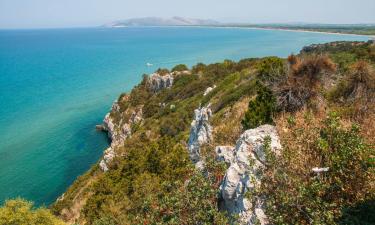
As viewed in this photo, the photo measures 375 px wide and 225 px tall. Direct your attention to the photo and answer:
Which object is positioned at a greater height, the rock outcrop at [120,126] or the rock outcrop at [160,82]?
the rock outcrop at [160,82]

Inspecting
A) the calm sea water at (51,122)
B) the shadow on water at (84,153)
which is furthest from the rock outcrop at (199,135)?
the shadow on water at (84,153)

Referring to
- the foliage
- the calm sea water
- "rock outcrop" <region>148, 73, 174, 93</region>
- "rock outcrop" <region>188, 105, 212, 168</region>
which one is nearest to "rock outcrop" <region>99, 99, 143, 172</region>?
the calm sea water

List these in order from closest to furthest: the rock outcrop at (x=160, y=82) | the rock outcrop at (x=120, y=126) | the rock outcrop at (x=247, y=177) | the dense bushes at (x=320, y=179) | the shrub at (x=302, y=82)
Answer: the dense bushes at (x=320, y=179) → the rock outcrop at (x=247, y=177) → the shrub at (x=302, y=82) → the rock outcrop at (x=120, y=126) → the rock outcrop at (x=160, y=82)

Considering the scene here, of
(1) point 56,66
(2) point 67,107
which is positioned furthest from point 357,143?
(1) point 56,66

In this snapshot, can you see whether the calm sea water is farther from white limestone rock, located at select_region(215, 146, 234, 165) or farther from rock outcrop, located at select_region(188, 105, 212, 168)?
white limestone rock, located at select_region(215, 146, 234, 165)

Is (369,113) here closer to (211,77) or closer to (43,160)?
(43,160)

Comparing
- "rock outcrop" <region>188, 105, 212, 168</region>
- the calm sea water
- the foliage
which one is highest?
"rock outcrop" <region>188, 105, 212, 168</region>

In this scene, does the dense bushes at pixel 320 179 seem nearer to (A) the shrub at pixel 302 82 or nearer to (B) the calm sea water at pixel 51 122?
(A) the shrub at pixel 302 82
